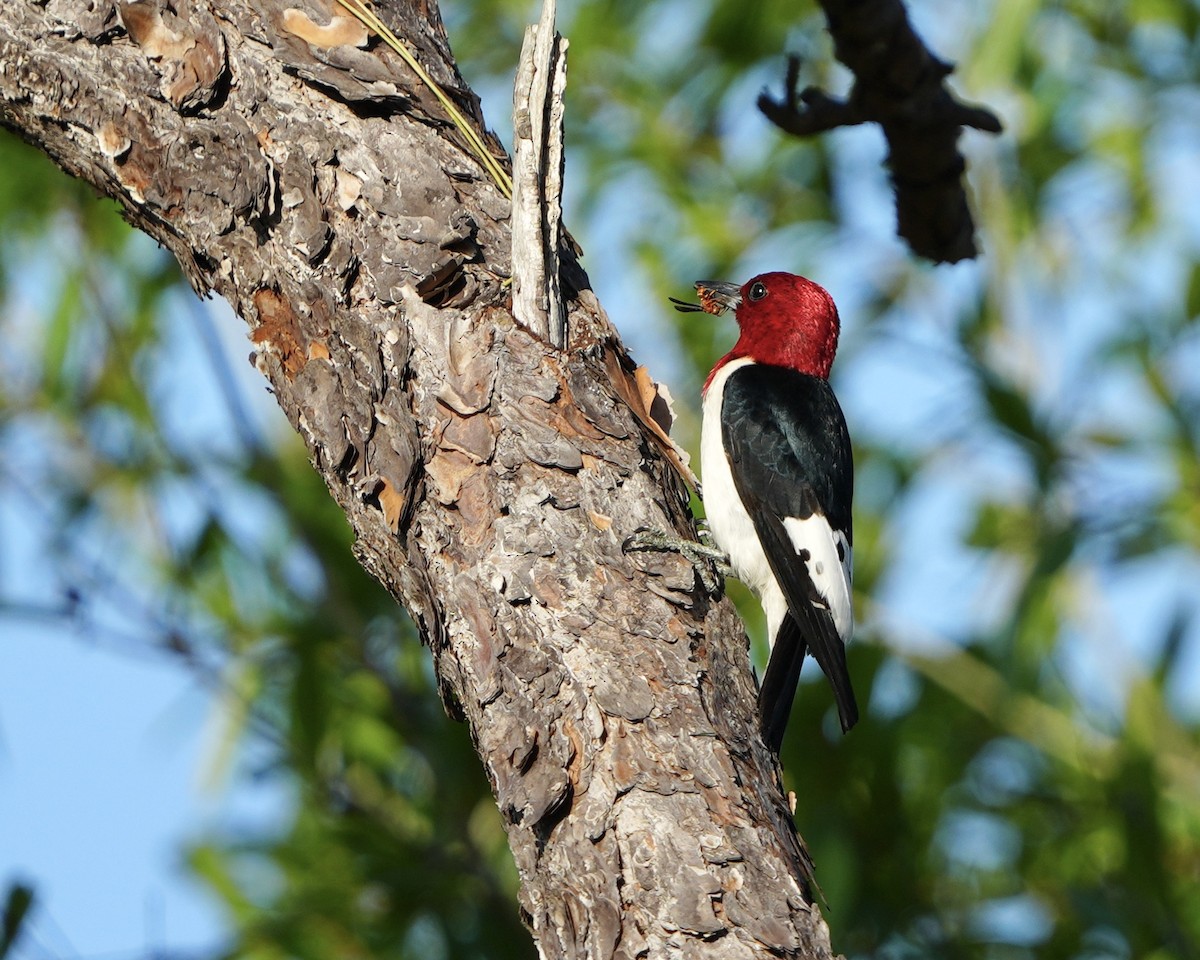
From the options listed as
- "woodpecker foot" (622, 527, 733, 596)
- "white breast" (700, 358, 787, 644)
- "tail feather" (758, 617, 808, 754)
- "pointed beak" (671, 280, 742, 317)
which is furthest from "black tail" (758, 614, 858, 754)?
"pointed beak" (671, 280, 742, 317)

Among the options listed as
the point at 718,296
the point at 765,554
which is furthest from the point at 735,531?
the point at 718,296

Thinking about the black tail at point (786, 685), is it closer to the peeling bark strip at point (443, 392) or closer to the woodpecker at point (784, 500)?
the woodpecker at point (784, 500)

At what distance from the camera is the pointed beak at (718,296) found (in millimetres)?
3604

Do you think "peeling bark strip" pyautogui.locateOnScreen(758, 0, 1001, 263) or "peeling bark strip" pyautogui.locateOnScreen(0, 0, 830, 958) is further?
"peeling bark strip" pyautogui.locateOnScreen(758, 0, 1001, 263)

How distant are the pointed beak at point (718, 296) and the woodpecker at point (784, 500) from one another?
0.95 feet

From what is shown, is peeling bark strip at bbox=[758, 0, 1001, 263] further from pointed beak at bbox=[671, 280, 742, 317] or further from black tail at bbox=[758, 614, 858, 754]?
pointed beak at bbox=[671, 280, 742, 317]

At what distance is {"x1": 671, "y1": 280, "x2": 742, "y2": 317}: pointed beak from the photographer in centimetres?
360

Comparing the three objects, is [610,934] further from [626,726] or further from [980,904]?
[980,904]

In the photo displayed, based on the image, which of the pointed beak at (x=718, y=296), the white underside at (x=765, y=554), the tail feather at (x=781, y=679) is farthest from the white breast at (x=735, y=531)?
the pointed beak at (x=718, y=296)

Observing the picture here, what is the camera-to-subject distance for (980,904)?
10.3 ft

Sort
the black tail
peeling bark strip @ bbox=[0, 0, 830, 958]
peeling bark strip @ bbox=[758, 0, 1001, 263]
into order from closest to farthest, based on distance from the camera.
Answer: peeling bark strip @ bbox=[0, 0, 830, 958] → peeling bark strip @ bbox=[758, 0, 1001, 263] → the black tail

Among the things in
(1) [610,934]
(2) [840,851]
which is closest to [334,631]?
(2) [840,851]

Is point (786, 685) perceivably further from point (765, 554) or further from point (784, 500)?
point (784, 500)

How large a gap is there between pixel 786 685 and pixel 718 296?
129cm
